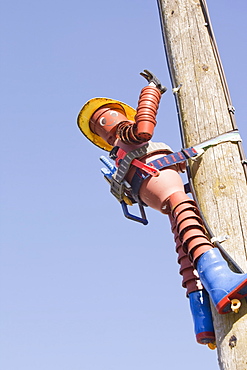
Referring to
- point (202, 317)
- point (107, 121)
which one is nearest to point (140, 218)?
point (107, 121)

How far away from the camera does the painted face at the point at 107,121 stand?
5094 mm

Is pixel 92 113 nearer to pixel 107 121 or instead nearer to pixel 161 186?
pixel 107 121

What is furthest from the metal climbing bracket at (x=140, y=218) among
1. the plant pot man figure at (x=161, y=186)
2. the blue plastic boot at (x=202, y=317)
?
the blue plastic boot at (x=202, y=317)

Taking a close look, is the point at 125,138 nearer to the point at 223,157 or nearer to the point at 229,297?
the point at 223,157

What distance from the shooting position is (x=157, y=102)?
15.7ft

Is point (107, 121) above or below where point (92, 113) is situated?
below

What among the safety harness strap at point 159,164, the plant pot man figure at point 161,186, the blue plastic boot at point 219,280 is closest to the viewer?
the blue plastic boot at point 219,280

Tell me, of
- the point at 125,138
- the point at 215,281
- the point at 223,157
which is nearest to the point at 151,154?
the point at 125,138

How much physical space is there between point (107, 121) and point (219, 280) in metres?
1.79

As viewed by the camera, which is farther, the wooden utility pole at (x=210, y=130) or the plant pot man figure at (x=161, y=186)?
the plant pot man figure at (x=161, y=186)

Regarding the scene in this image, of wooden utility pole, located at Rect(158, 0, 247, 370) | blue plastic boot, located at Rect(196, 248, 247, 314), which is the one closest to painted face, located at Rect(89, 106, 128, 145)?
wooden utility pole, located at Rect(158, 0, 247, 370)

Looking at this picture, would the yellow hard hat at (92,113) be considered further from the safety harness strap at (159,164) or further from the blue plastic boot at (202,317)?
the blue plastic boot at (202,317)

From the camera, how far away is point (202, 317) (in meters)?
4.01

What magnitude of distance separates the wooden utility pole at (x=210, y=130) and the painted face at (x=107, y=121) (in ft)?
1.75
